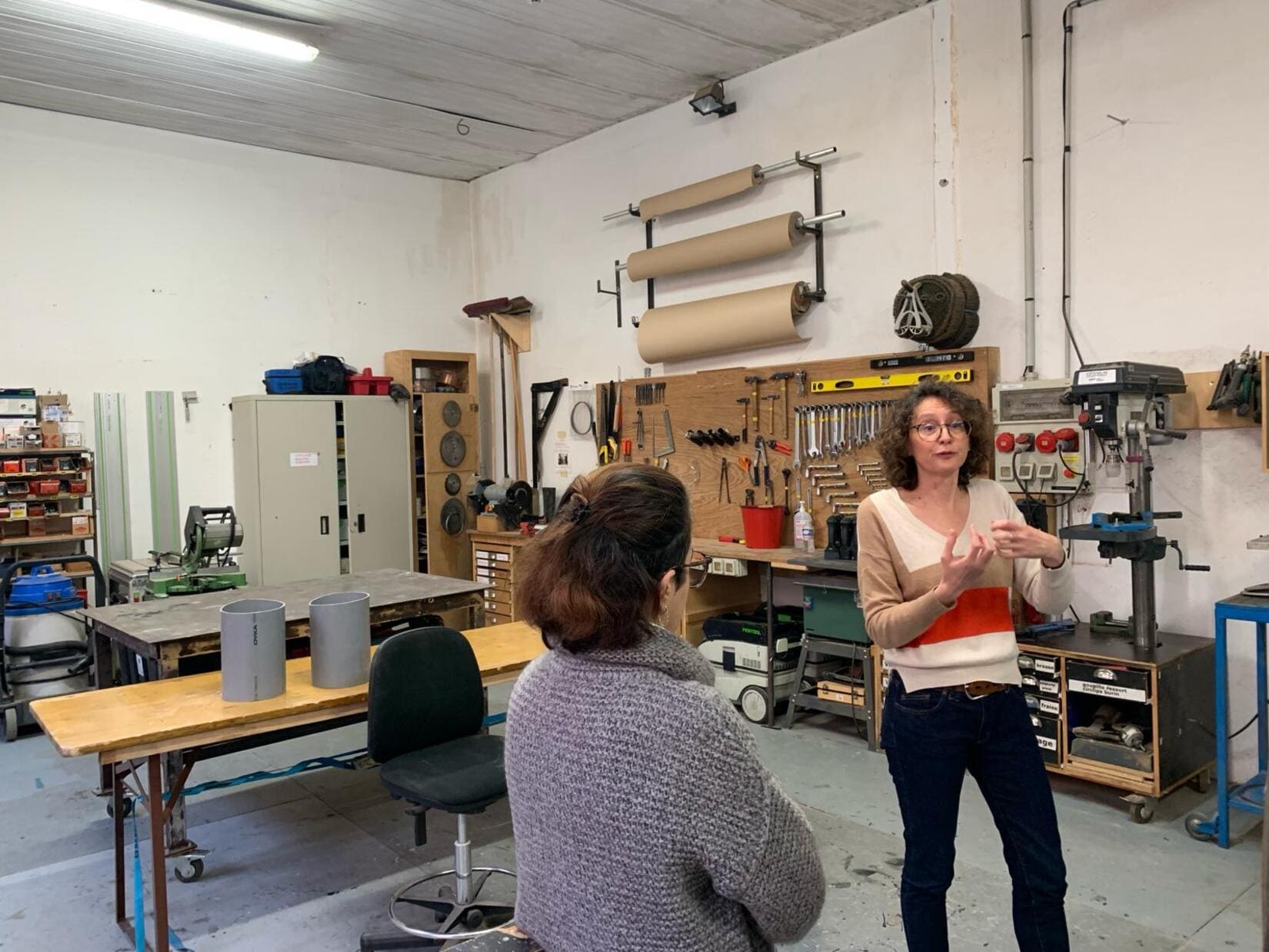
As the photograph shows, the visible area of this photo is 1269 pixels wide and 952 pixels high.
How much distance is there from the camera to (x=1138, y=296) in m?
3.72

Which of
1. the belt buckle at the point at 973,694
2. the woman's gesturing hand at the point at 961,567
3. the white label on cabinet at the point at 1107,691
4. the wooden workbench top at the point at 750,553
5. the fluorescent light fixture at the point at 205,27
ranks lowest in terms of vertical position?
the white label on cabinet at the point at 1107,691

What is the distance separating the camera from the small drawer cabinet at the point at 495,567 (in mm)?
6168

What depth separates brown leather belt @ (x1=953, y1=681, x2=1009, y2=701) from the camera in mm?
1866

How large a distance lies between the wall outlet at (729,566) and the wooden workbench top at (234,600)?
4.16 feet

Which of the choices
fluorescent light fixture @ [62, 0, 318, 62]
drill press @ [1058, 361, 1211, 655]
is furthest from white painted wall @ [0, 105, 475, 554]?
drill press @ [1058, 361, 1211, 655]

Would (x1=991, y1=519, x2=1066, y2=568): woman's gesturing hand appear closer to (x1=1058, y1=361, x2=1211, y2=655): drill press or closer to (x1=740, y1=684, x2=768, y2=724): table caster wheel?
(x1=1058, y1=361, x2=1211, y2=655): drill press

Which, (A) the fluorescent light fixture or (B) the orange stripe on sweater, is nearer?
(B) the orange stripe on sweater

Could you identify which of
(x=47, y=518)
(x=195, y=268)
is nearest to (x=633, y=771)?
(x=47, y=518)

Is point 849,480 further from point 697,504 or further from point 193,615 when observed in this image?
point 193,615

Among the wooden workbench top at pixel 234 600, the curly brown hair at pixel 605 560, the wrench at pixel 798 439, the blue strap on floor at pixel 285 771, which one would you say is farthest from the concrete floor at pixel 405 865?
the curly brown hair at pixel 605 560

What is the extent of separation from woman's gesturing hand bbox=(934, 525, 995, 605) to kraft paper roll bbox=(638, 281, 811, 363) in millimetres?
3104

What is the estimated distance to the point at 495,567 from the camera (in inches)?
248

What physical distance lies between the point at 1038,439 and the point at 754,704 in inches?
71.2

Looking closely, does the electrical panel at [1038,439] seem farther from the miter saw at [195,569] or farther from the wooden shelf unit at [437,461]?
the wooden shelf unit at [437,461]
